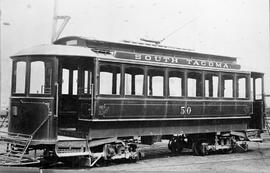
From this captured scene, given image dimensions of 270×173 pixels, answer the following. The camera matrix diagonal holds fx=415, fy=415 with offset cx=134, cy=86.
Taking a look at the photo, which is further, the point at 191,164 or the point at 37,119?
the point at 191,164

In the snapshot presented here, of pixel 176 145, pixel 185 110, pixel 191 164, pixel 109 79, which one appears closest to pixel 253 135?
pixel 176 145

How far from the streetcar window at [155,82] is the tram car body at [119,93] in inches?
1.2

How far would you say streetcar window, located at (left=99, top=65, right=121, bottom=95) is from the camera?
11.3 meters

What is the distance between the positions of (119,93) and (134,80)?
1.13 meters

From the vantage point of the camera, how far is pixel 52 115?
10.5 meters

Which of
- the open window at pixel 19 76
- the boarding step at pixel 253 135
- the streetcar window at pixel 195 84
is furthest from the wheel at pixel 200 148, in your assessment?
the open window at pixel 19 76

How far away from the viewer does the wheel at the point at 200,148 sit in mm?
14336

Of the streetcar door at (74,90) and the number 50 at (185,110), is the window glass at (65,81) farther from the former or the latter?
the number 50 at (185,110)

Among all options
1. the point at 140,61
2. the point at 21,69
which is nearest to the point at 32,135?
the point at 21,69

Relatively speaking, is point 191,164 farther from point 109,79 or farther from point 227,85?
point 227,85

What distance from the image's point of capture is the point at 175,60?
13180 mm

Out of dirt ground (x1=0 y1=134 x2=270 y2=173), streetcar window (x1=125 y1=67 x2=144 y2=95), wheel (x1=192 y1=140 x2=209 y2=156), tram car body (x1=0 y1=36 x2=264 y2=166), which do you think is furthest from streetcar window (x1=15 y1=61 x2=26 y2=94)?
wheel (x1=192 y1=140 x2=209 y2=156)

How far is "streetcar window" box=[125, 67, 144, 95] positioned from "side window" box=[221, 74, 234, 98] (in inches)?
142

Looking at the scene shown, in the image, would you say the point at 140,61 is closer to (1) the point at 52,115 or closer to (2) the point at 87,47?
(2) the point at 87,47
